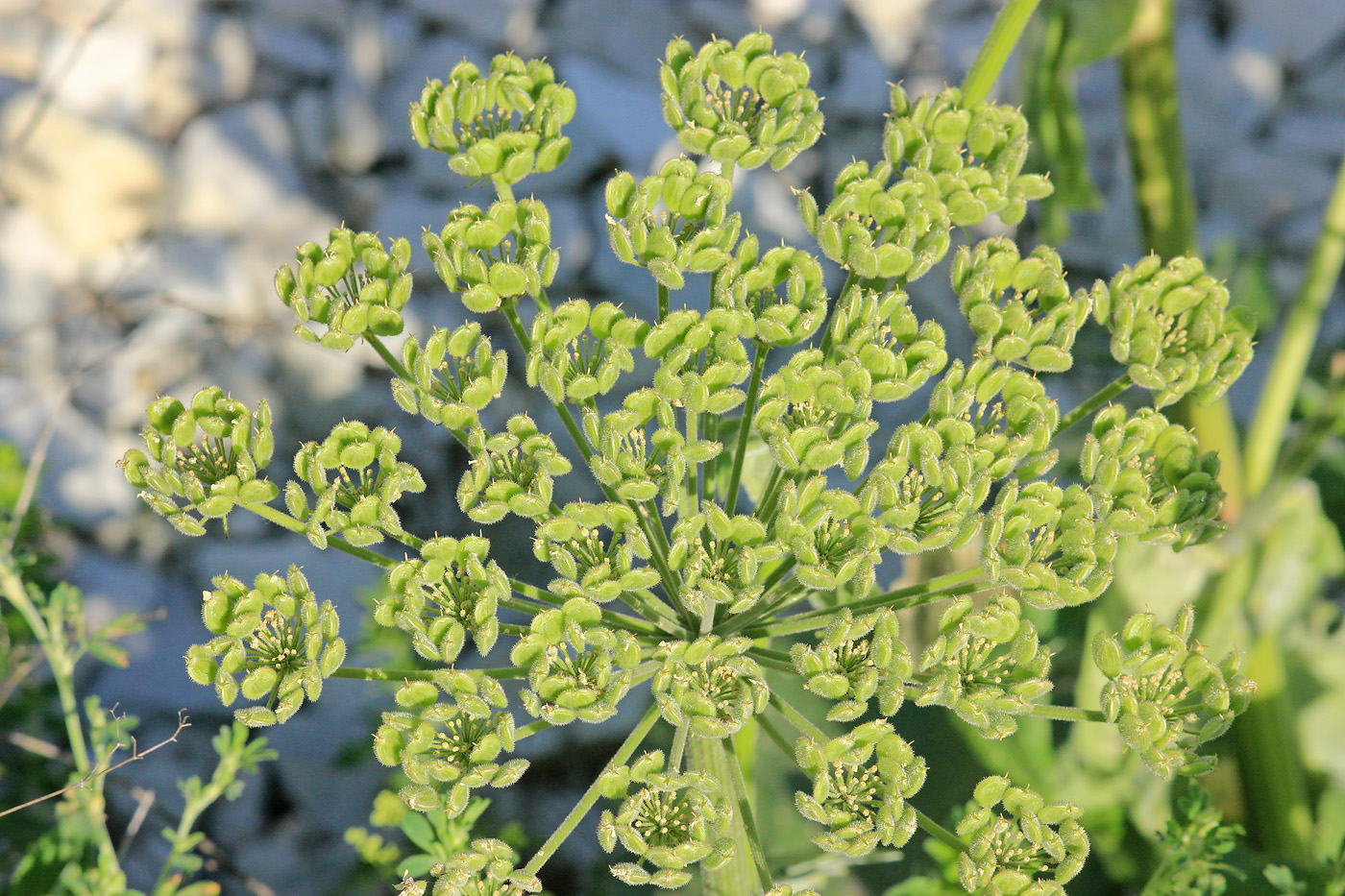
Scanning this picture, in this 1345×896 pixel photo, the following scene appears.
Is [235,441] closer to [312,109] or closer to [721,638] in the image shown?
[721,638]

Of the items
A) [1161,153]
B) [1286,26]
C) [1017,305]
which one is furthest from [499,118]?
[1286,26]

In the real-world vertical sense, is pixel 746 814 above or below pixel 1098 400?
below

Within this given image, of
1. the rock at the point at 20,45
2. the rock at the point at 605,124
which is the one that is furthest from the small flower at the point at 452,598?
the rock at the point at 20,45

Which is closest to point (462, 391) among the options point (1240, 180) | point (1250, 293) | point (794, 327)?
point (794, 327)

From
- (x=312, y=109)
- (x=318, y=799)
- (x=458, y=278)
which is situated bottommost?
(x=318, y=799)

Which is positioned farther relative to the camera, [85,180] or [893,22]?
[893,22]

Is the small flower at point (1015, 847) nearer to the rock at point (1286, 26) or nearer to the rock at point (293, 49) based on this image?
the rock at point (293, 49)

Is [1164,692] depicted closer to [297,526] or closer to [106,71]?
[297,526]
